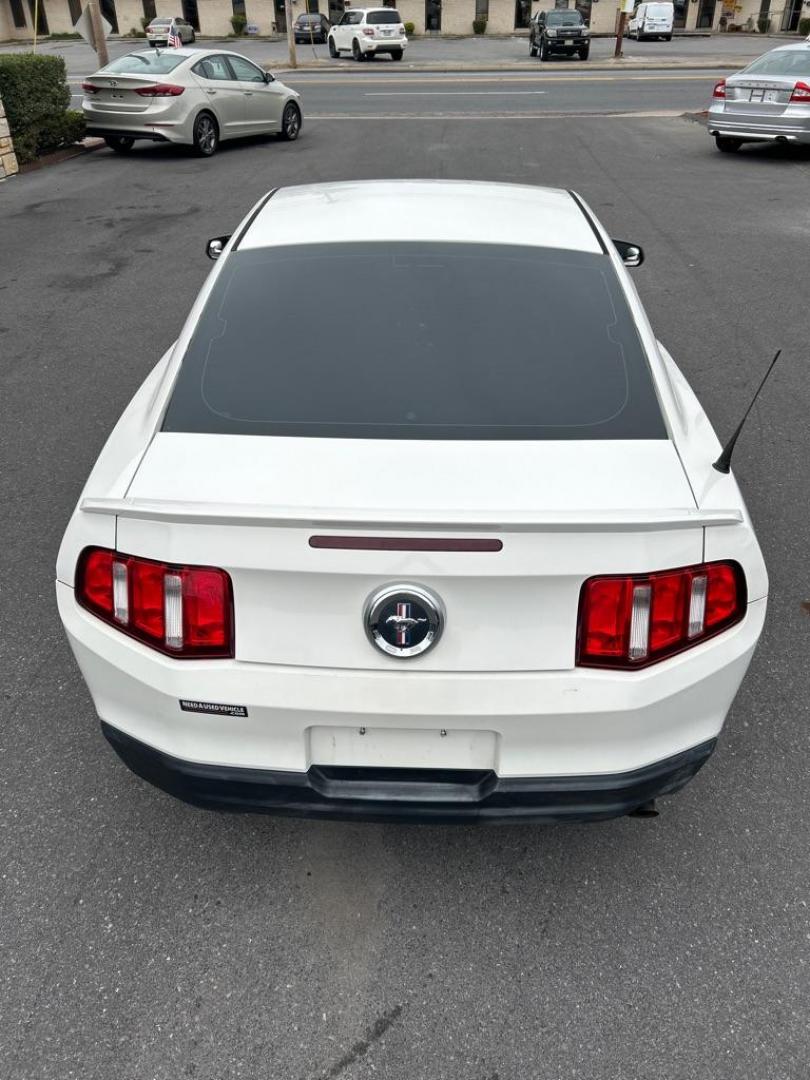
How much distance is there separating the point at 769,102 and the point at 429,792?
14756mm

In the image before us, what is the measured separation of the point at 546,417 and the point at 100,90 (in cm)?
1503

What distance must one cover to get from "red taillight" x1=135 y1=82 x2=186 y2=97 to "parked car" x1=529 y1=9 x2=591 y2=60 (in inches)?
1024

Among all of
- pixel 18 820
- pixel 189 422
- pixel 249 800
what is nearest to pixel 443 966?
pixel 249 800

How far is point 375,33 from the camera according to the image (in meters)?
37.0

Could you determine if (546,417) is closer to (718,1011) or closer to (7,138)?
(718,1011)

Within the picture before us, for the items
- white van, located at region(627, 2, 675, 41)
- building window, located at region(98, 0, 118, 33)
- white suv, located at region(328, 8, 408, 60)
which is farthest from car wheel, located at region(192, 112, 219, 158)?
building window, located at region(98, 0, 118, 33)

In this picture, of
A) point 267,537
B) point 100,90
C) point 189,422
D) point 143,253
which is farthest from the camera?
point 100,90

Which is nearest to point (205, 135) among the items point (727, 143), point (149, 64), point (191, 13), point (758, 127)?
point (149, 64)

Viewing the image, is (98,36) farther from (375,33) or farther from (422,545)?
(375,33)

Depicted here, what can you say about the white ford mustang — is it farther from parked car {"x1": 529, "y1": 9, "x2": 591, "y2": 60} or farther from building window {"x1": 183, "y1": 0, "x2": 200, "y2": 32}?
building window {"x1": 183, "y1": 0, "x2": 200, "y2": 32}

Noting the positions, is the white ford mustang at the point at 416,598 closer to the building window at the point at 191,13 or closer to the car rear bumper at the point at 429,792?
the car rear bumper at the point at 429,792

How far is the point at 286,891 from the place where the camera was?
8.42 ft

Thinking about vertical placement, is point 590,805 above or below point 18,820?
above

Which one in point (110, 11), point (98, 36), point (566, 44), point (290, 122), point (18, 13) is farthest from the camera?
point (18, 13)
